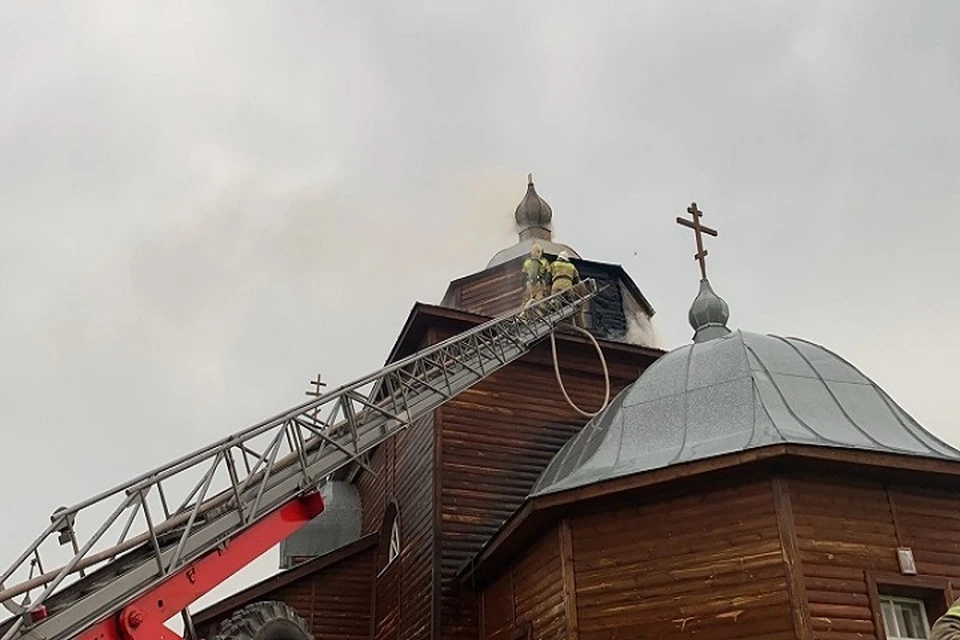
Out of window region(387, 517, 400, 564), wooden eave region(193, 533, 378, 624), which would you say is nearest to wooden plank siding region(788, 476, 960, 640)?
window region(387, 517, 400, 564)

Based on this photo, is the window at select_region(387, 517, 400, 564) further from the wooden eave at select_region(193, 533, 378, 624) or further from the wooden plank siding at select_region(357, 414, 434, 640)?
the wooden eave at select_region(193, 533, 378, 624)

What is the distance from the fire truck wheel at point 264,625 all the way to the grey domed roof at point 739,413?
11.6 ft

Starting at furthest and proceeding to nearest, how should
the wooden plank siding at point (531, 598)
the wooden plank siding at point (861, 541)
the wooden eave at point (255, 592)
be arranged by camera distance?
the wooden eave at point (255, 592) → the wooden plank siding at point (531, 598) → the wooden plank siding at point (861, 541)

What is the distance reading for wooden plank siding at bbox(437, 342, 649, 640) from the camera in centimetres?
1469

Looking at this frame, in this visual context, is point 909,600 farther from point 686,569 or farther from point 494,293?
point 494,293

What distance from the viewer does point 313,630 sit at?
1705cm

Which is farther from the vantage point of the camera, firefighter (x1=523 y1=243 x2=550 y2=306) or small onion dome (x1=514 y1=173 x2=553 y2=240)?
small onion dome (x1=514 y1=173 x2=553 y2=240)

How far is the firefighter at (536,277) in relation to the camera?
57.0ft

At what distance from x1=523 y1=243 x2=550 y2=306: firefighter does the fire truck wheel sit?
8.88 meters

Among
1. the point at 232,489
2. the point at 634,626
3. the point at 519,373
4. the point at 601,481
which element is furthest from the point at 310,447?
the point at 519,373

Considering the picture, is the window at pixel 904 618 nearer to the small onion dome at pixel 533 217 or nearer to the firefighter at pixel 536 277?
the firefighter at pixel 536 277

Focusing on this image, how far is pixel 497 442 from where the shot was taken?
16078mm

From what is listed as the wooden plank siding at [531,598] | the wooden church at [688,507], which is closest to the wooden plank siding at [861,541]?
the wooden church at [688,507]

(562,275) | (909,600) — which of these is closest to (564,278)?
(562,275)
